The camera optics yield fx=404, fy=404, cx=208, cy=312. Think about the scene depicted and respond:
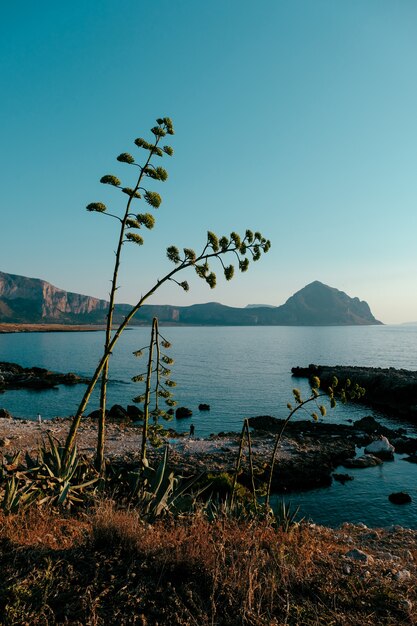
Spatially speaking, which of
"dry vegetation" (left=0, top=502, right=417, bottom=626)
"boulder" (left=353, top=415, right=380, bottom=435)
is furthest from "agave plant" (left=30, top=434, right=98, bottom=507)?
"boulder" (left=353, top=415, right=380, bottom=435)

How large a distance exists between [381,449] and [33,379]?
56223 mm

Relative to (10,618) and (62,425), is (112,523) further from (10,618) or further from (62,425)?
(62,425)

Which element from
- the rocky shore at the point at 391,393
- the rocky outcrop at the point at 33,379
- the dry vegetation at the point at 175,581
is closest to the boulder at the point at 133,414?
the rocky shore at the point at 391,393

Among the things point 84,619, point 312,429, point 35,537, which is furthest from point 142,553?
point 312,429

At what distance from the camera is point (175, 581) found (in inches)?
188

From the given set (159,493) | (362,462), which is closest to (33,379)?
(362,462)

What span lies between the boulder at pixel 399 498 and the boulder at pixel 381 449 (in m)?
8.51

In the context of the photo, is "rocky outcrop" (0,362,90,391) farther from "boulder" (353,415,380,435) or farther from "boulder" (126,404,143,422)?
"boulder" (353,415,380,435)

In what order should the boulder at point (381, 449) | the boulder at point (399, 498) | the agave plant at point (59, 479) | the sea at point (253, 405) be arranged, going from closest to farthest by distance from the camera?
the agave plant at point (59, 479)
the sea at point (253, 405)
the boulder at point (399, 498)
the boulder at point (381, 449)

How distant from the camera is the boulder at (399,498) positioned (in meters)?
21.6

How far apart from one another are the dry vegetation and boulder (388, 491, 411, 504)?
59.9 feet

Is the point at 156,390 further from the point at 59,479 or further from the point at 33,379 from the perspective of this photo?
the point at 33,379

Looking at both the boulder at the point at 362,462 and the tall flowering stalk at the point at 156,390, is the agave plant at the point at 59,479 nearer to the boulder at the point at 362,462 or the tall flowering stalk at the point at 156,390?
the tall flowering stalk at the point at 156,390

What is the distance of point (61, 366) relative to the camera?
295 ft
